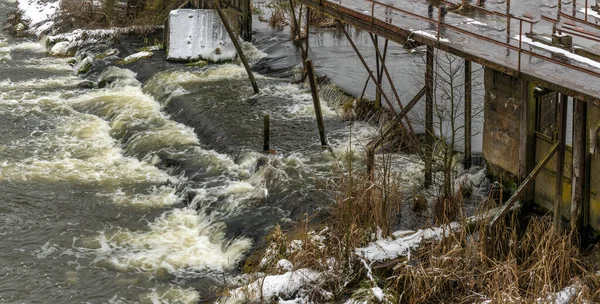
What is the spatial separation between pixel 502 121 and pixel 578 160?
2.59 m

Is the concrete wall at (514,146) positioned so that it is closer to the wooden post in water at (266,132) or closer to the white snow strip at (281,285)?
the white snow strip at (281,285)

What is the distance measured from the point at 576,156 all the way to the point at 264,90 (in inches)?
516

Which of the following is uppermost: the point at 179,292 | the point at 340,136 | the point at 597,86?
the point at 597,86

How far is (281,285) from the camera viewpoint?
585 inches

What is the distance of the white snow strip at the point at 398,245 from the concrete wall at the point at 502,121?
2583 mm

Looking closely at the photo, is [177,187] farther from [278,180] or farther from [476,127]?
[476,127]

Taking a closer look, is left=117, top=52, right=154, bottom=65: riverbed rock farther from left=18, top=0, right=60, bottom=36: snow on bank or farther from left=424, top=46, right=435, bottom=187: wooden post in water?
left=424, top=46, right=435, bottom=187: wooden post in water

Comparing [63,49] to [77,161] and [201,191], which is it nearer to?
[77,161]

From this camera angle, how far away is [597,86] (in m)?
14.8

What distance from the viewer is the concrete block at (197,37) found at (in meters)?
30.2

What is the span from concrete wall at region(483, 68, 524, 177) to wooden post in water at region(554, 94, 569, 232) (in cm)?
162

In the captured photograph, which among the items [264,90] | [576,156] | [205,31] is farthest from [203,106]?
[576,156]

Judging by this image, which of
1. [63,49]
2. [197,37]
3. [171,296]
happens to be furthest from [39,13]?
[171,296]

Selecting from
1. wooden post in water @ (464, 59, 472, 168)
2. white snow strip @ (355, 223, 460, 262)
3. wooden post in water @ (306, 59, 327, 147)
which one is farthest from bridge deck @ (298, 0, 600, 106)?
white snow strip @ (355, 223, 460, 262)
